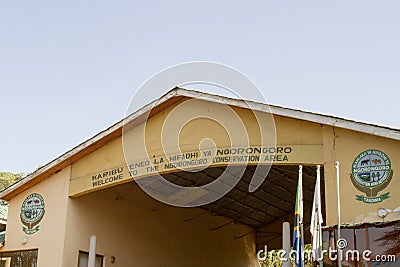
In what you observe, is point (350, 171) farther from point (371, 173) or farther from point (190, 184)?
point (190, 184)

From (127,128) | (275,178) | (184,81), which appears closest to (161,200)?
(275,178)

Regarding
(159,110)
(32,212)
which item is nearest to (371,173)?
(159,110)

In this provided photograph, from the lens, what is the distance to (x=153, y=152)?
13578 millimetres

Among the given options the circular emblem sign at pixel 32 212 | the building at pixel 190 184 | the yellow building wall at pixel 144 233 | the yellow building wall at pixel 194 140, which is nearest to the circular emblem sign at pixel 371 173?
the building at pixel 190 184

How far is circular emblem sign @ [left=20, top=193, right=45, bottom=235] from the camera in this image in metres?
15.2

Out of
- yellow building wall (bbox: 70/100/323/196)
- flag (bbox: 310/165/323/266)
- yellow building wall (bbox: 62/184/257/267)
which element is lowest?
flag (bbox: 310/165/323/266)

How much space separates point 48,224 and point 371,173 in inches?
312

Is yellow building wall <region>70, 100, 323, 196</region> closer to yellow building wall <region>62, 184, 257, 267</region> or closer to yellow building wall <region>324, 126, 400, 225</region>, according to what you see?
yellow building wall <region>324, 126, 400, 225</region>

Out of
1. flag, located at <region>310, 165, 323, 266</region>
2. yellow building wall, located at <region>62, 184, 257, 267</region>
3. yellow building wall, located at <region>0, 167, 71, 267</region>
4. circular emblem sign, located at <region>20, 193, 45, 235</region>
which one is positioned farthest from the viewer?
yellow building wall, located at <region>62, 184, 257, 267</region>

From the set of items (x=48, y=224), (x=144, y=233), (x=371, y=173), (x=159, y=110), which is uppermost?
(x=159, y=110)

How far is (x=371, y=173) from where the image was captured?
10.9 m

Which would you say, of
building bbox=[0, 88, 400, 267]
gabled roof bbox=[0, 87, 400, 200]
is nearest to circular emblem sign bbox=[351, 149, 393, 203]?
building bbox=[0, 88, 400, 267]

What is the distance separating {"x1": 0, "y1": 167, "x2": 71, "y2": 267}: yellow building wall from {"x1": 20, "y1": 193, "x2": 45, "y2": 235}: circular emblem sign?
9 cm

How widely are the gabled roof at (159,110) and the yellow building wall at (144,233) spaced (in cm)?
104
